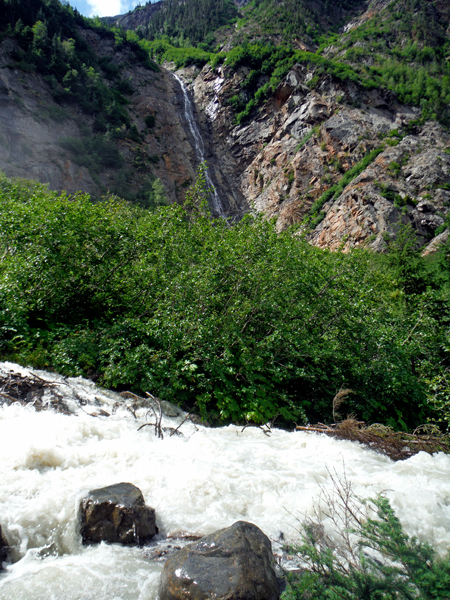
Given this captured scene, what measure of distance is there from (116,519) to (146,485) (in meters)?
0.86

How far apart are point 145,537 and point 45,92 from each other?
52555 mm

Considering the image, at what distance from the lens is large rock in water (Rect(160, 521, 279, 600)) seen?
2.51m

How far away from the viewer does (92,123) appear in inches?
1809

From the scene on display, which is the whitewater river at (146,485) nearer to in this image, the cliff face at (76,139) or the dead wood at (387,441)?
the dead wood at (387,441)

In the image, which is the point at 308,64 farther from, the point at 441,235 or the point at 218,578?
the point at 218,578

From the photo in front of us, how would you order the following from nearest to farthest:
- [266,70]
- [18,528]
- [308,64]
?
[18,528] < [308,64] < [266,70]

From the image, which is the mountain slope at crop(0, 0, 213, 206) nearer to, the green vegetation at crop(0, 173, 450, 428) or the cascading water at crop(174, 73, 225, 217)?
the cascading water at crop(174, 73, 225, 217)

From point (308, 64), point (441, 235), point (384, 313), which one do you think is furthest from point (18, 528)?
point (308, 64)

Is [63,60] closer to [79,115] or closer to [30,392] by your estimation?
[79,115]

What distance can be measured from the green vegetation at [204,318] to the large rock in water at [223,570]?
4.08m

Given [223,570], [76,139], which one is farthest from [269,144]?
[223,570]

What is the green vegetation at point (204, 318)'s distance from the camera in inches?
294

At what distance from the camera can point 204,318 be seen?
25.0 ft

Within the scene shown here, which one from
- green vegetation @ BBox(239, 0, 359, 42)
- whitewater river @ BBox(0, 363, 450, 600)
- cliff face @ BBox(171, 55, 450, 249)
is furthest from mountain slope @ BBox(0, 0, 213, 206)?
whitewater river @ BBox(0, 363, 450, 600)
